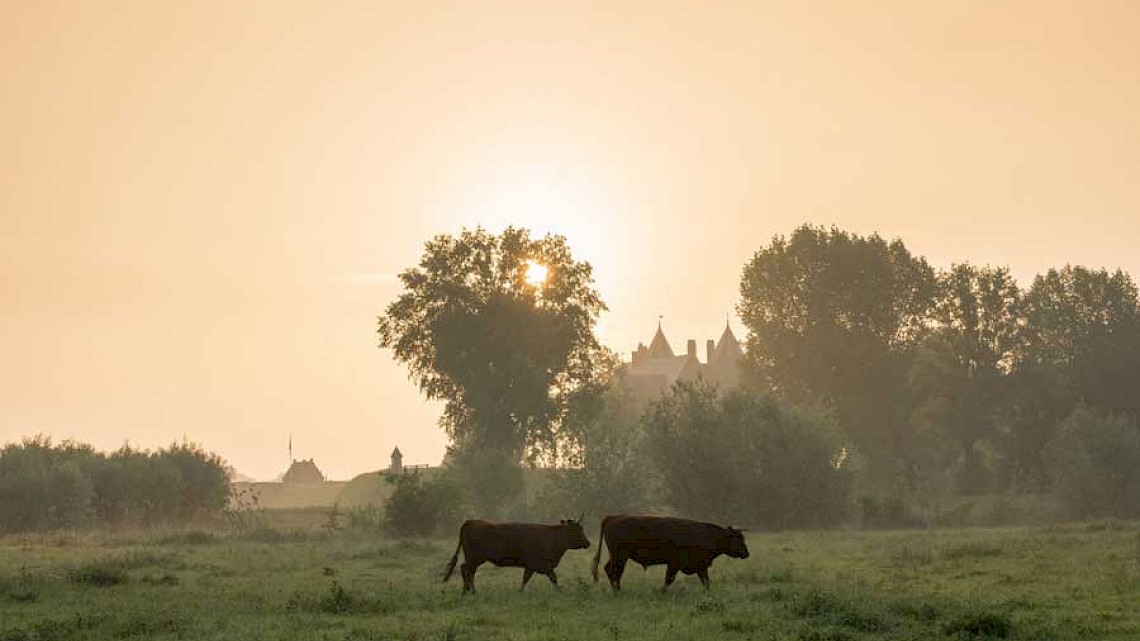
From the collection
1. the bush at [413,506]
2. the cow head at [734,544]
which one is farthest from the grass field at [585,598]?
the bush at [413,506]

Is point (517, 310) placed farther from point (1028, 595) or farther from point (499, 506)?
point (1028, 595)

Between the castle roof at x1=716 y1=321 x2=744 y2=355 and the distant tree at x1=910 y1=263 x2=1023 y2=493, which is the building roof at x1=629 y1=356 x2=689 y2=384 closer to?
the castle roof at x1=716 y1=321 x2=744 y2=355

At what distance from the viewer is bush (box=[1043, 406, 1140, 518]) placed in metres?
72.5

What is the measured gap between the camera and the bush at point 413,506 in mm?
54625

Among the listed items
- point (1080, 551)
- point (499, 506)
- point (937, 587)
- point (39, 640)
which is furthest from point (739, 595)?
point (499, 506)

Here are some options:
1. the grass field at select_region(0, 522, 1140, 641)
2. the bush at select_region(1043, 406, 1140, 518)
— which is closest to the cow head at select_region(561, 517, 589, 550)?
the grass field at select_region(0, 522, 1140, 641)

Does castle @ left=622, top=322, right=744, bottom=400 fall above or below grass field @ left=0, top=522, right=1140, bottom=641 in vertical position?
above

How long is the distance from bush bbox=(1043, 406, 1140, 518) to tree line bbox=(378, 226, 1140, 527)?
0.12 meters

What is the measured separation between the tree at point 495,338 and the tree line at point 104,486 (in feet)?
43.8

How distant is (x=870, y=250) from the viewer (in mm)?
93188

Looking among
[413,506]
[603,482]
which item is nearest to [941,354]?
[603,482]

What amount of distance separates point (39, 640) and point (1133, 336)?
8214 centimetres

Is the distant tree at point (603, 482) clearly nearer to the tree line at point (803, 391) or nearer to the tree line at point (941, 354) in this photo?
the tree line at point (803, 391)

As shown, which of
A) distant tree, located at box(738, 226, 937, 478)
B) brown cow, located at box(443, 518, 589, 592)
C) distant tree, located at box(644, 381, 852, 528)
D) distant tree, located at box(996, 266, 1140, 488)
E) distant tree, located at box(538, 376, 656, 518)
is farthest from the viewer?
distant tree, located at box(738, 226, 937, 478)
